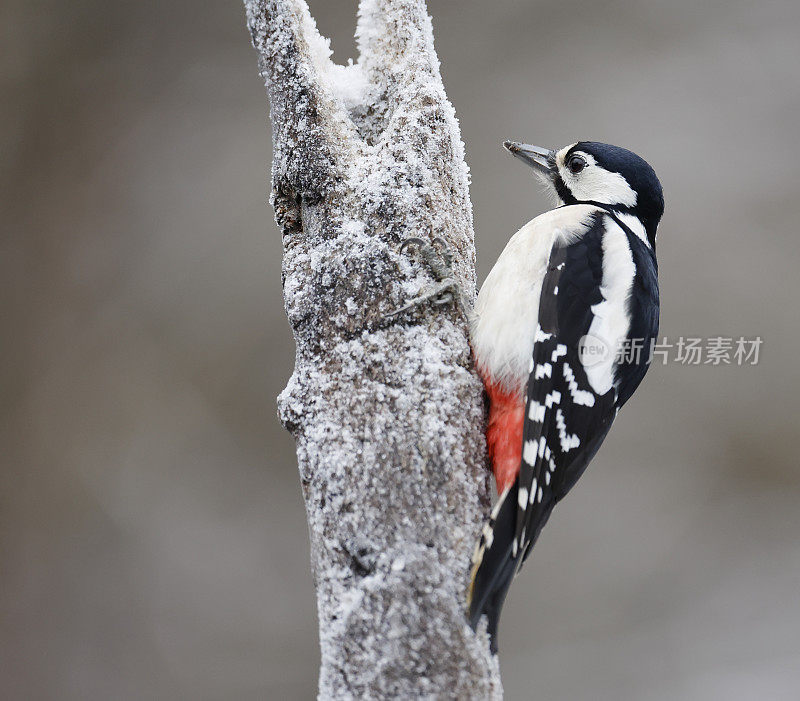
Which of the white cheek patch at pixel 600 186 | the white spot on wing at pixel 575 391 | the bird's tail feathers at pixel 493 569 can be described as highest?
the white cheek patch at pixel 600 186

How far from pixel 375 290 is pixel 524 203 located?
6.71 feet

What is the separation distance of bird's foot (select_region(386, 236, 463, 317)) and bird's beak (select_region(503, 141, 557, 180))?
574mm

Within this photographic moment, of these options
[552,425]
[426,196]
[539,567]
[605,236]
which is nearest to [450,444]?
[552,425]

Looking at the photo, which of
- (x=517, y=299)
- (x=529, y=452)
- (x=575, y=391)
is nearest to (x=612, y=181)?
(x=517, y=299)

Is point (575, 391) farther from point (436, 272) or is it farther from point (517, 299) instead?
point (436, 272)

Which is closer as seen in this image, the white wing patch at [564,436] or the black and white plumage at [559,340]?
the black and white plumage at [559,340]

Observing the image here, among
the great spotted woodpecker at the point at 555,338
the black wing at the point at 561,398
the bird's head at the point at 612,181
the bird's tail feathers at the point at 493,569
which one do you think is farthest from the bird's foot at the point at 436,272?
the bird's head at the point at 612,181

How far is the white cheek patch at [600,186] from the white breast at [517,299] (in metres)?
0.10

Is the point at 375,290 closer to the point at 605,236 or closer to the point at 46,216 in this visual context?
the point at 605,236

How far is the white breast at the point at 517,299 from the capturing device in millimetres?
1328

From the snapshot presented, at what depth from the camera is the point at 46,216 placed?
10.5 ft

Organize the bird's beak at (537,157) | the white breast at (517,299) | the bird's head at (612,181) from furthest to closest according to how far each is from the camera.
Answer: the bird's beak at (537,157) → the bird's head at (612,181) → the white breast at (517,299)

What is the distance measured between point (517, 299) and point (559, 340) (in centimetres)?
11

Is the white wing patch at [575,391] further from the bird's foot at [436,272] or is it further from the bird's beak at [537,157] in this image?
the bird's beak at [537,157]
